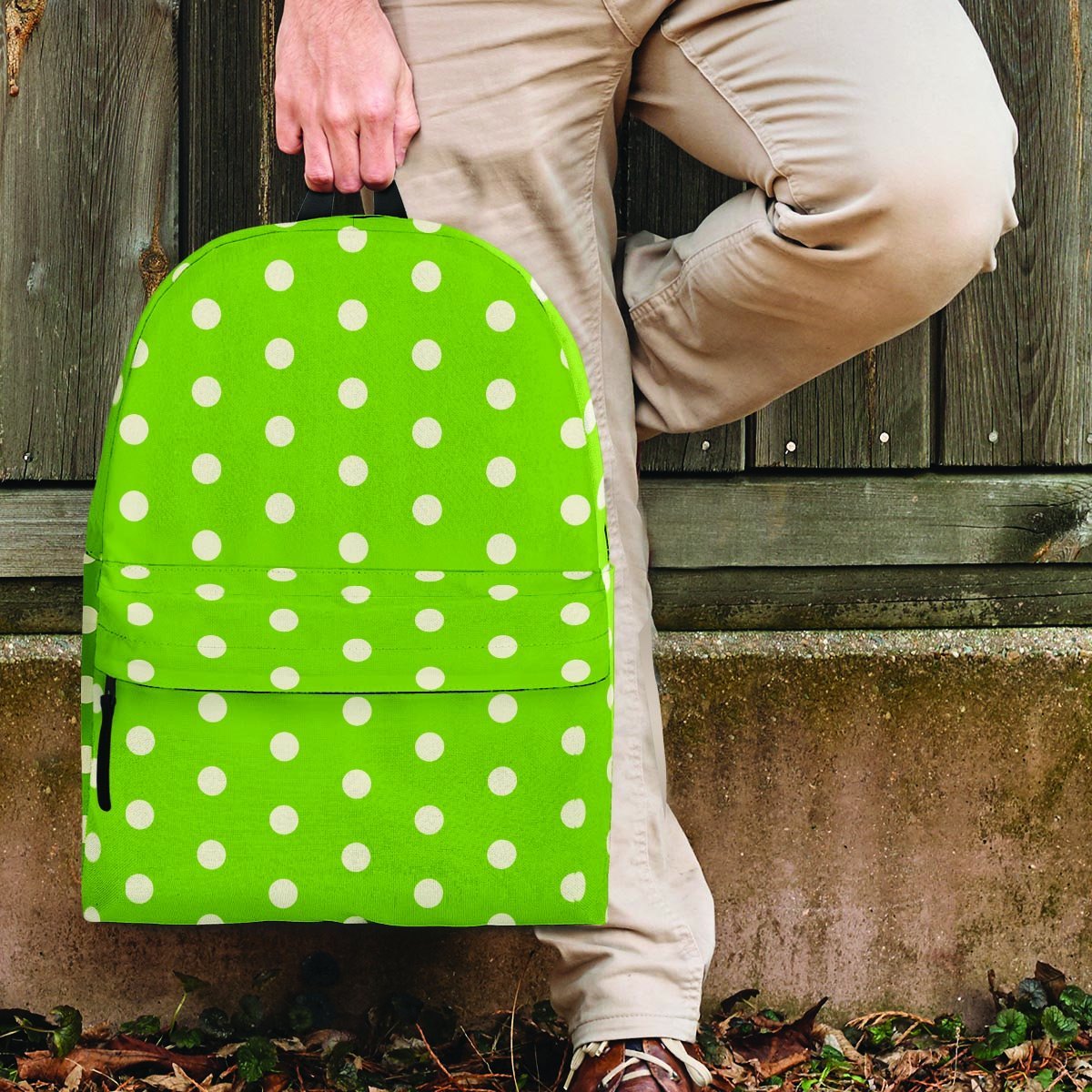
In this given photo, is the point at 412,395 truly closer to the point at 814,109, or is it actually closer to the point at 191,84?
the point at 814,109

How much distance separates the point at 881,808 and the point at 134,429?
1054 millimetres

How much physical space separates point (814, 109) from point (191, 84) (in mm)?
829

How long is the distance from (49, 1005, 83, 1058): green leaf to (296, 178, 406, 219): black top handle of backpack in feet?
3.18

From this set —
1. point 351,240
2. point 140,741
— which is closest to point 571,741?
point 140,741

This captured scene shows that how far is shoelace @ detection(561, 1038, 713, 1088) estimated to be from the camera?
104 cm

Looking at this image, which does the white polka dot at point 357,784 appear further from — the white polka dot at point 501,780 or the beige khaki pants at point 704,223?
the beige khaki pants at point 704,223

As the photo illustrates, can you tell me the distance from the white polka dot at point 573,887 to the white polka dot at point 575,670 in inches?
7.0

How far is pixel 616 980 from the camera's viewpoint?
3.46 ft

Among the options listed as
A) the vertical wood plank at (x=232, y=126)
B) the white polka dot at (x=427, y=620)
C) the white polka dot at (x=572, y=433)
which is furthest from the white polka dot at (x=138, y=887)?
the vertical wood plank at (x=232, y=126)

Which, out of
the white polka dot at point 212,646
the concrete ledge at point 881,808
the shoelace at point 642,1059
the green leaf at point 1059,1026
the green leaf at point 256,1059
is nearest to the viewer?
the white polka dot at point 212,646

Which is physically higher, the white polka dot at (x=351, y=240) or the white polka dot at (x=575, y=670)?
the white polka dot at (x=351, y=240)

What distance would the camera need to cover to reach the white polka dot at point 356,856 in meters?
0.95

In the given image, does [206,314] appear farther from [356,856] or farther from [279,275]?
[356,856]

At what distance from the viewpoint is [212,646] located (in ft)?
3.07
